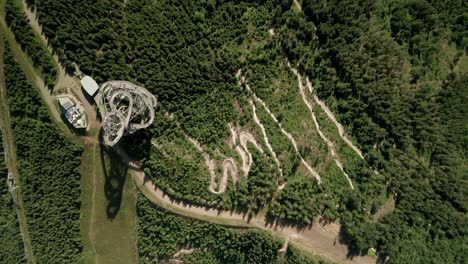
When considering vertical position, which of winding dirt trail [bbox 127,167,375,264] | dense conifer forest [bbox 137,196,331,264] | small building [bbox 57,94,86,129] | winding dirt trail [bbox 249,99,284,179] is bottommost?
dense conifer forest [bbox 137,196,331,264]

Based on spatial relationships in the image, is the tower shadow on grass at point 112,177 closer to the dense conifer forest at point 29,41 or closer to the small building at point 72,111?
the small building at point 72,111

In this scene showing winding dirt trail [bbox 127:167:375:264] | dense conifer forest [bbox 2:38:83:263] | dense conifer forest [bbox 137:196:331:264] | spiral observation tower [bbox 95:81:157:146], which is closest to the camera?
spiral observation tower [bbox 95:81:157:146]

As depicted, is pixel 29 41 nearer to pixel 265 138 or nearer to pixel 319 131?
pixel 265 138

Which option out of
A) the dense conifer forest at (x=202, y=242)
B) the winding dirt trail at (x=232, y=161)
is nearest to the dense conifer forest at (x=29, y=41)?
the winding dirt trail at (x=232, y=161)

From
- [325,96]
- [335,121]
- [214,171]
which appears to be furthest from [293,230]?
[325,96]

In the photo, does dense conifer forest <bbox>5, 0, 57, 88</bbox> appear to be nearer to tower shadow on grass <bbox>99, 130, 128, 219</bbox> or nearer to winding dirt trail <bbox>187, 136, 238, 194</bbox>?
tower shadow on grass <bbox>99, 130, 128, 219</bbox>

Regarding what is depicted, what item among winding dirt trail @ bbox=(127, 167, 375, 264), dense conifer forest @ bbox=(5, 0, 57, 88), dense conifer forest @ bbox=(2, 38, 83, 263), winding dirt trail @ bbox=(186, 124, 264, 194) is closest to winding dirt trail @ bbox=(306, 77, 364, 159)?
winding dirt trail @ bbox=(186, 124, 264, 194)
